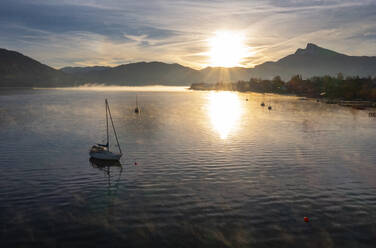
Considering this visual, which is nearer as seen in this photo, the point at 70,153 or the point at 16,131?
the point at 70,153

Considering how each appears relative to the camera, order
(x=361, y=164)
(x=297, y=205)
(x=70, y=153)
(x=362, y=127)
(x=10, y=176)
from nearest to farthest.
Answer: (x=297, y=205) → (x=10, y=176) → (x=361, y=164) → (x=70, y=153) → (x=362, y=127)

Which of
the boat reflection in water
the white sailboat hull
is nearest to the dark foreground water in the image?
the boat reflection in water

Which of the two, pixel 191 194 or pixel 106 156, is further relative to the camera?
pixel 106 156

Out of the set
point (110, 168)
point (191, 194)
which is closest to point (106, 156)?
point (110, 168)

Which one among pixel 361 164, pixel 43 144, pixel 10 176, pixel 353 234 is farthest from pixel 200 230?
pixel 43 144

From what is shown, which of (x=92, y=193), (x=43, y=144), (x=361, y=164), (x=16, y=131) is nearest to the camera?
(x=92, y=193)

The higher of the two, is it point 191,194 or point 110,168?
point 110,168

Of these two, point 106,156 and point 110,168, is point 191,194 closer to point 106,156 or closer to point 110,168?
point 110,168

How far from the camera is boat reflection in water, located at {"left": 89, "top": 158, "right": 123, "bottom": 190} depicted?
152 ft

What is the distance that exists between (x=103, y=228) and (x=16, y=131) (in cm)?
7576

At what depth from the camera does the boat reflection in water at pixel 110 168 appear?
152 ft

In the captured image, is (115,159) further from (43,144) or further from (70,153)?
(43,144)

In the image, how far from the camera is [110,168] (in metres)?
53.8

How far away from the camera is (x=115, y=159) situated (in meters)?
57.0
